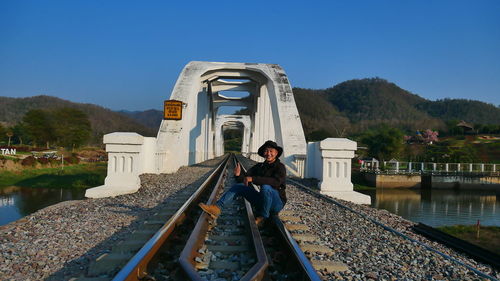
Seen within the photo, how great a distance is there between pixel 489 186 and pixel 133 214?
37.4 meters

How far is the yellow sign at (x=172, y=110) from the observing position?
14164 millimetres

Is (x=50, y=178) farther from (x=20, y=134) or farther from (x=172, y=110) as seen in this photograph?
(x=20, y=134)

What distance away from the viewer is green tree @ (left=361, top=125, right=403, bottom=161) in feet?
141

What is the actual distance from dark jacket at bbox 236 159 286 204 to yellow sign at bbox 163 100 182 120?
33.4ft

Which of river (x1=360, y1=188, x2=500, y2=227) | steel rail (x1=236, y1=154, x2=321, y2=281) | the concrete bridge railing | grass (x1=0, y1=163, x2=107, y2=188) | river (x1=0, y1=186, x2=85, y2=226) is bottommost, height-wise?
river (x1=360, y1=188, x2=500, y2=227)

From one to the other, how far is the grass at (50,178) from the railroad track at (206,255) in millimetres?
14870

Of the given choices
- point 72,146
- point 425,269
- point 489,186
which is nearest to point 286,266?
point 425,269

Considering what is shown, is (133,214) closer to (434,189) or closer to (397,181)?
(397,181)

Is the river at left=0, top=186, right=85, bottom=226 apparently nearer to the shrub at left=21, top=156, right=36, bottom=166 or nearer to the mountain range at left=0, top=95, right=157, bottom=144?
the shrub at left=21, top=156, right=36, bottom=166

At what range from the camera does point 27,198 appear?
1548cm

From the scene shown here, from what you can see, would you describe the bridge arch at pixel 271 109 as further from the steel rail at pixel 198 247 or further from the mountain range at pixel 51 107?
the mountain range at pixel 51 107

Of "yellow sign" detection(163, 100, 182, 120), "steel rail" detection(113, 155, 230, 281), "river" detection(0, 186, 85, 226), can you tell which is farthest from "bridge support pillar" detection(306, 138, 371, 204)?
"river" detection(0, 186, 85, 226)

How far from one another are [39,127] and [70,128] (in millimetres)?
4698

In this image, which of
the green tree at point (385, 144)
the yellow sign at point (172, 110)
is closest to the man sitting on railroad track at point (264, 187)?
the yellow sign at point (172, 110)
